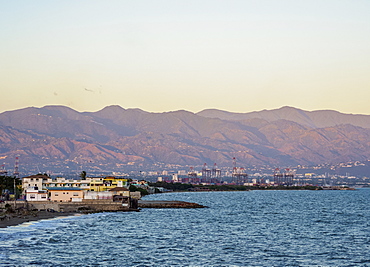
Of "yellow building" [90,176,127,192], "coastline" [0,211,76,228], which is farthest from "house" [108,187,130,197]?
"coastline" [0,211,76,228]

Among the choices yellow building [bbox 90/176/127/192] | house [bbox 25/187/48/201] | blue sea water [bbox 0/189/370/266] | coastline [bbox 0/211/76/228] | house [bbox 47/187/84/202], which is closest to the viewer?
blue sea water [bbox 0/189/370/266]

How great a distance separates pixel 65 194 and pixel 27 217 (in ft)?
101

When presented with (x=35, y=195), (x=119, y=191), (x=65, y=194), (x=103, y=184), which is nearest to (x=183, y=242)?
(x=35, y=195)

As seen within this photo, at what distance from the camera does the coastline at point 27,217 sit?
312ft

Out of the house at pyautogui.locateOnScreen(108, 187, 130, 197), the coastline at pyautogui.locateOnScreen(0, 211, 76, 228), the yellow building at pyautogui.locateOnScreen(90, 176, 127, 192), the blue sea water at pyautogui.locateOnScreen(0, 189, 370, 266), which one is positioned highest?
the yellow building at pyautogui.locateOnScreen(90, 176, 127, 192)

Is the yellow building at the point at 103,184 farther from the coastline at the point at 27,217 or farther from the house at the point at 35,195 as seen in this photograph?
the coastline at the point at 27,217

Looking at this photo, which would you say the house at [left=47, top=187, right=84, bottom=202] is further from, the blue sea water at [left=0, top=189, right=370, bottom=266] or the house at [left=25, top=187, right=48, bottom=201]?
the blue sea water at [left=0, top=189, right=370, bottom=266]

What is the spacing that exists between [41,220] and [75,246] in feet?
116

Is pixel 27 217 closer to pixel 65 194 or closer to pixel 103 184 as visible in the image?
pixel 65 194

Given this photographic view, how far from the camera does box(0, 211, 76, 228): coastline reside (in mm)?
95175

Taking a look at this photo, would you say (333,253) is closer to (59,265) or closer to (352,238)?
(352,238)

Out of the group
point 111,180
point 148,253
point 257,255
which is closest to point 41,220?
point 148,253

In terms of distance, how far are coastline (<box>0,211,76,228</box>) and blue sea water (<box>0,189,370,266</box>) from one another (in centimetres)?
316

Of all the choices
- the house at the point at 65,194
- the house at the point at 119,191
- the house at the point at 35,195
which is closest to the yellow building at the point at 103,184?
the house at the point at 119,191
